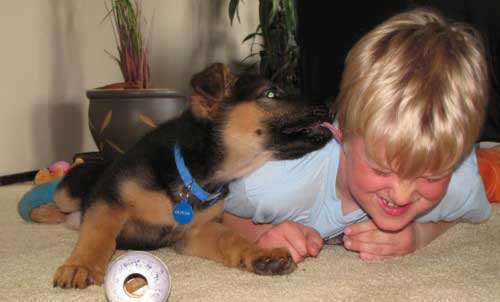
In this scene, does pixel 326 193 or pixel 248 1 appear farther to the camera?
pixel 248 1

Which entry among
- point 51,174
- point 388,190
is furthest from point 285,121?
point 51,174

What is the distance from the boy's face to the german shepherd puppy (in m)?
0.23

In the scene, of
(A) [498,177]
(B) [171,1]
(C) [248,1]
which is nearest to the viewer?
(A) [498,177]

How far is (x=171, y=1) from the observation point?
5.29m

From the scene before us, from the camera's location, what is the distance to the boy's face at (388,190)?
1.62m

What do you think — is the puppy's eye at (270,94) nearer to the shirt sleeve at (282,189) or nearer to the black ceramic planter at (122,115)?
the shirt sleeve at (282,189)

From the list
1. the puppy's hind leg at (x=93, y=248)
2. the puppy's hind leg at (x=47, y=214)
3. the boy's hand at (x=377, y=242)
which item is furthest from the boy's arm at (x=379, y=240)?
the puppy's hind leg at (x=47, y=214)

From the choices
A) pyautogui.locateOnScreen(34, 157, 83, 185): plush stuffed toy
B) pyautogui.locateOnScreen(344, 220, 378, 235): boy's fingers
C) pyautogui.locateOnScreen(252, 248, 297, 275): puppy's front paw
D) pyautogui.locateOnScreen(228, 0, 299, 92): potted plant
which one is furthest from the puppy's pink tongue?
pyautogui.locateOnScreen(228, 0, 299, 92): potted plant

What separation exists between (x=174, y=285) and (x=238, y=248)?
0.28 metres

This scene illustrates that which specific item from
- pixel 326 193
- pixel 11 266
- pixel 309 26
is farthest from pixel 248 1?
pixel 11 266

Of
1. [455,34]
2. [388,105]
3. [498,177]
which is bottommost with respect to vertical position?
[498,177]

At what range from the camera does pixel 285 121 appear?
1.95m

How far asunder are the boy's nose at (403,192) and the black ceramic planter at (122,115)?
2236 millimetres

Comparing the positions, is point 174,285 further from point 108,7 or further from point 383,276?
point 108,7
